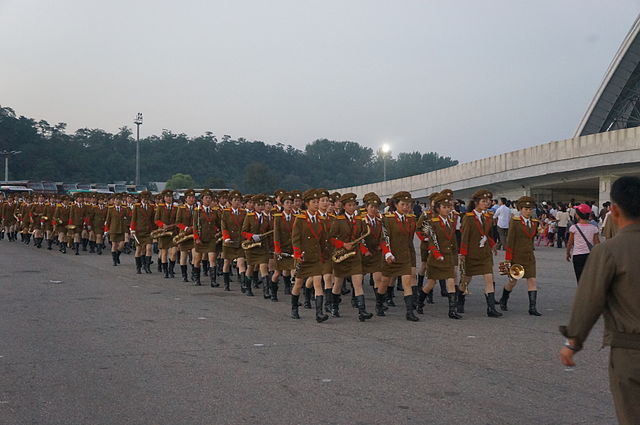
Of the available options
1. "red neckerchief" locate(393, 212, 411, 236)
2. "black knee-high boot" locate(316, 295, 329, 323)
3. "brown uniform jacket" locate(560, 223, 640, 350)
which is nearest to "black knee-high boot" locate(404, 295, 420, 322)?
"red neckerchief" locate(393, 212, 411, 236)

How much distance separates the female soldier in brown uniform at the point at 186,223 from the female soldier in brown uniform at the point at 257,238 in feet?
7.04

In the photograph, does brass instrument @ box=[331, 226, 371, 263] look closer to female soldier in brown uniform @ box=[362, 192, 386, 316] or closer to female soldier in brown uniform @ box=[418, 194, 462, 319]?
female soldier in brown uniform @ box=[362, 192, 386, 316]

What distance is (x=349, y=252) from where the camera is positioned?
11.0 m

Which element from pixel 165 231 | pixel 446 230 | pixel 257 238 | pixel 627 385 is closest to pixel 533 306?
pixel 446 230

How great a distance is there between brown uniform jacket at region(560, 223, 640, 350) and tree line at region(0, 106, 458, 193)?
90.7 m

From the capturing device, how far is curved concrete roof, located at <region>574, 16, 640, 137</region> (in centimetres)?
5756

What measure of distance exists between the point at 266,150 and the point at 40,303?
11384cm

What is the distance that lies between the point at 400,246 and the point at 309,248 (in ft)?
4.55

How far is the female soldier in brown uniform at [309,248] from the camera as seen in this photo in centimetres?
1085

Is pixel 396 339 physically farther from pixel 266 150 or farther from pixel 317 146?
pixel 317 146

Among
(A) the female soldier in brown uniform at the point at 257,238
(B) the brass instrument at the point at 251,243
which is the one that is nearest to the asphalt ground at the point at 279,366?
(A) the female soldier in brown uniform at the point at 257,238

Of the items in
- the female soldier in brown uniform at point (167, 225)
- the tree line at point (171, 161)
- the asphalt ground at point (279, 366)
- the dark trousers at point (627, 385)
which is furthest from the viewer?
the tree line at point (171, 161)

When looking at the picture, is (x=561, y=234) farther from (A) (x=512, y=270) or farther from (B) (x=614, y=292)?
(B) (x=614, y=292)

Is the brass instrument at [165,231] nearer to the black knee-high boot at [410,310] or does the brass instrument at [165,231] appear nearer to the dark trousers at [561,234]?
the black knee-high boot at [410,310]
